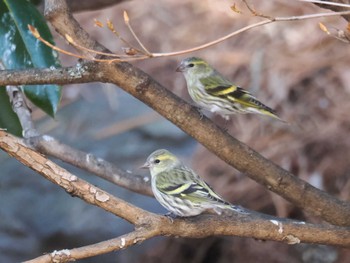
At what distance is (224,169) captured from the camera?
204 inches

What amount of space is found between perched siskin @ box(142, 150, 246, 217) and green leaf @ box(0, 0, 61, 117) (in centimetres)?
61

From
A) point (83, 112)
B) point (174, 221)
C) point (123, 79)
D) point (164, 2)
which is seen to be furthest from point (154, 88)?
point (164, 2)

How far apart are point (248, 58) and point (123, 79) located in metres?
3.39

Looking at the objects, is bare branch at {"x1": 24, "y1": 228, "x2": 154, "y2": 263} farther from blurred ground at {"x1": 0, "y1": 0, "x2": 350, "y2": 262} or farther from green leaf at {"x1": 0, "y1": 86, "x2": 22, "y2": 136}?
blurred ground at {"x1": 0, "y1": 0, "x2": 350, "y2": 262}

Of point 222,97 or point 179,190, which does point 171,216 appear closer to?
point 179,190

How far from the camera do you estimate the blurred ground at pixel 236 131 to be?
4910mm

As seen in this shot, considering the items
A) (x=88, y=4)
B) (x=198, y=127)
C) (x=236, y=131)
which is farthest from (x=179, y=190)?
(x=236, y=131)

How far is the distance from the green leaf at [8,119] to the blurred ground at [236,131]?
1.64 meters

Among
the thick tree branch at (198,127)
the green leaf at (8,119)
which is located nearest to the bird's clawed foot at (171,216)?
the thick tree branch at (198,127)

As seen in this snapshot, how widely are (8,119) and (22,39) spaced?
31 centimetres

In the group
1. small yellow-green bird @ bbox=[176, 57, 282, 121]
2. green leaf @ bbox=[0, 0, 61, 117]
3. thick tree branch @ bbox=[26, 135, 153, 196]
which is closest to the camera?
green leaf @ bbox=[0, 0, 61, 117]

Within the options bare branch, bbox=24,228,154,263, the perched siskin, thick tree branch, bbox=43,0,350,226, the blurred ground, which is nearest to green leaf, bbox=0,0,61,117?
thick tree branch, bbox=43,0,350,226

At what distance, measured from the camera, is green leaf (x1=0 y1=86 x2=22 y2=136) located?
3.14 meters

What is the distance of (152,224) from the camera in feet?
8.16
